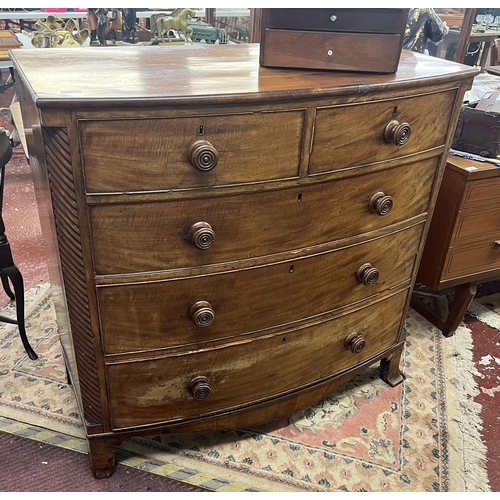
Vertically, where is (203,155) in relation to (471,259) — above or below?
above

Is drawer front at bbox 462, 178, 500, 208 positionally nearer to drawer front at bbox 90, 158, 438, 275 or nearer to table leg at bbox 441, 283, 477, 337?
table leg at bbox 441, 283, 477, 337

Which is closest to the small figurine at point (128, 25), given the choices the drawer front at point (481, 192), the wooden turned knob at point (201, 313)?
the drawer front at point (481, 192)

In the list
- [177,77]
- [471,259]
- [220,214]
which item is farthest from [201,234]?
[471,259]

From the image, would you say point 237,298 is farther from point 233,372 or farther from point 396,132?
point 396,132

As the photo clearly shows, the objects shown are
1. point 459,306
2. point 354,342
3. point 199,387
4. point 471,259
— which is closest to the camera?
Result: point 199,387

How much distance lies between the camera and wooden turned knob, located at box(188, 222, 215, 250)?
1104 mm

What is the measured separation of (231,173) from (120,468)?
1.02m

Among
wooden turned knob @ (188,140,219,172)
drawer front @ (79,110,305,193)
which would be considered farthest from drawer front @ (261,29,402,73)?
wooden turned knob @ (188,140,219,172)

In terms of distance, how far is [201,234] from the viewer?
1.10 m

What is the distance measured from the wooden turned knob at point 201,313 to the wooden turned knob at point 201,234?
177 millimetres

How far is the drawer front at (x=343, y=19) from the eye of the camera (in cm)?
116

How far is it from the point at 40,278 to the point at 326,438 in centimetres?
154

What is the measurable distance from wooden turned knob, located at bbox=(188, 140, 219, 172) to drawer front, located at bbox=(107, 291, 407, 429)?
53 centimetres
